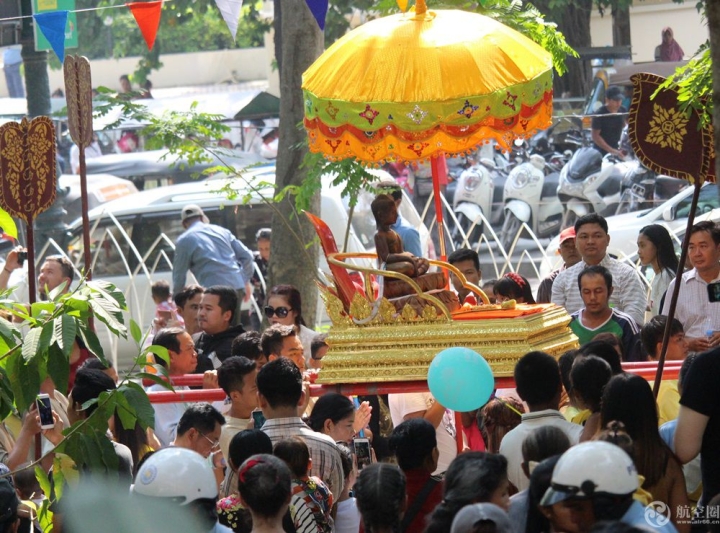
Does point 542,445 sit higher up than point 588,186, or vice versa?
point 542,445

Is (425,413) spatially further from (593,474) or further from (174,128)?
(174,128)

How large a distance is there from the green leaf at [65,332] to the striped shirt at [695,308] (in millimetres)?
3987

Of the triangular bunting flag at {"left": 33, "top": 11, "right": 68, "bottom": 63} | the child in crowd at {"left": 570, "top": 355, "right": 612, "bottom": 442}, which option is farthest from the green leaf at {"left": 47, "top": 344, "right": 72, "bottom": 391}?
the triangular bunting flag at {"left": 33, "top": 11, "right": 68, "bottom": 63}

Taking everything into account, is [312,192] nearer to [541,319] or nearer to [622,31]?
[541,319]

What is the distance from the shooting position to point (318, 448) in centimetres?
515

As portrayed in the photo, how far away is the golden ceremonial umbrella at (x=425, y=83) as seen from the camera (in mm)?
7215

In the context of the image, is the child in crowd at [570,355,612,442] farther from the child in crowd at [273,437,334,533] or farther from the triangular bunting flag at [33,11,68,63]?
the triangular bunting flag at [33,11,68,63]

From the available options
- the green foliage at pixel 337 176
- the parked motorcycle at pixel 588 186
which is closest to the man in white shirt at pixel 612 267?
the green foliage at pixel 337 176

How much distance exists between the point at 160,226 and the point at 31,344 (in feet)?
28.6

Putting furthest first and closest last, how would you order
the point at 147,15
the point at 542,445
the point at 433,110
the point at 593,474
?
the point at 147,15, the point at 433,110, the point at 542,445, the point at 593,474

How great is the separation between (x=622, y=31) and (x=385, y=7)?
42.5 ft

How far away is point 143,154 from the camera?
2186 cm

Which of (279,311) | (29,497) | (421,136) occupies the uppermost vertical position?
(421,136)

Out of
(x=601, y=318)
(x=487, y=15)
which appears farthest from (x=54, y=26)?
(x=601, y=318)
